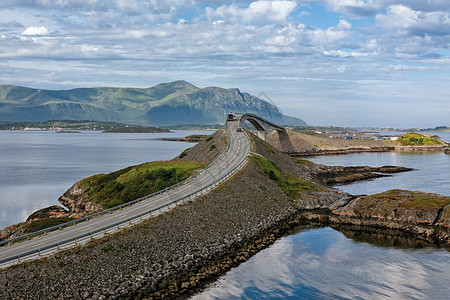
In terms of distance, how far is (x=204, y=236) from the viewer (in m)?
55.8

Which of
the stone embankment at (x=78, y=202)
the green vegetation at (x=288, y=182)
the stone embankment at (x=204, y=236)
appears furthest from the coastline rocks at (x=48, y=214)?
the green vegetation at (x=288, y=182)

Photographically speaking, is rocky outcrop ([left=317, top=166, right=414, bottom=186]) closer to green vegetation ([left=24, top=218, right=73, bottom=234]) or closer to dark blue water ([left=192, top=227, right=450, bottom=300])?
dark blue water ([left=192, top=227, right=450, bottom=300])

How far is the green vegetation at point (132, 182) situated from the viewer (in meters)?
79.0

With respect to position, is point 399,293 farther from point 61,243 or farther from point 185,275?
point 61,243

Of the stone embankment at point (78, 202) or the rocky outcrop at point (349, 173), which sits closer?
the stone embankment at point (78, 202)

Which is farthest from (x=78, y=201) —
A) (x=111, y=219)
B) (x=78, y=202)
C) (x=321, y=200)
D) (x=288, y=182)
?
(x=321, y=200)

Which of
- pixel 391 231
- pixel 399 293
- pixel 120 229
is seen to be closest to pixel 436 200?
pixel 391 231

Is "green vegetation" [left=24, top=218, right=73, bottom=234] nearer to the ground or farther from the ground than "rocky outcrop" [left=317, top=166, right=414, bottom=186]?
farther from the ground

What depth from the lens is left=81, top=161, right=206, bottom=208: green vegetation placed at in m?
79.0

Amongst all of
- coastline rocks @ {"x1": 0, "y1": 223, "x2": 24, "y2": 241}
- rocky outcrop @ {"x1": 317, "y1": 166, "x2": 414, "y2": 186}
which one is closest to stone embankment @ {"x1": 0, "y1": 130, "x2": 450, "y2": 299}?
coastline rocks @ {"x1": 0, "y1": 223, "x2": 24, "y2": 241}

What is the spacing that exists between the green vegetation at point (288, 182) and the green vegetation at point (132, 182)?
14757 millimetres

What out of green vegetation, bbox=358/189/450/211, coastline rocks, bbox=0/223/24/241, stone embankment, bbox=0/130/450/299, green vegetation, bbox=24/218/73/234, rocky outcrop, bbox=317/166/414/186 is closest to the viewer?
stone embankment, bbox=0/130/450/299

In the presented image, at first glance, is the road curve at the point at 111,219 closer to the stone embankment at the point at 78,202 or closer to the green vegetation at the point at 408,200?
the stone embankment at the point at 78,202

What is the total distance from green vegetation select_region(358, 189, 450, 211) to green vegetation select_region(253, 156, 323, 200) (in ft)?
49.7
